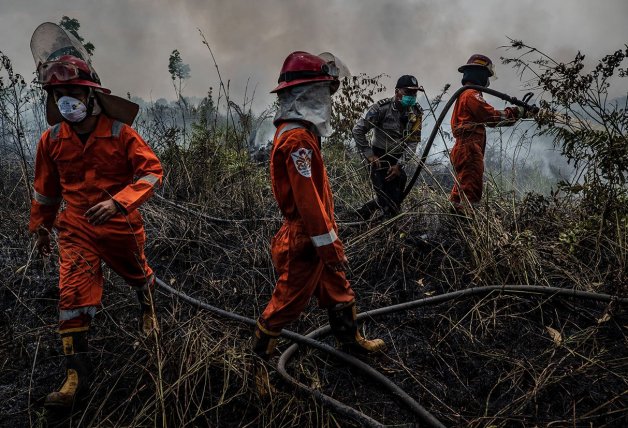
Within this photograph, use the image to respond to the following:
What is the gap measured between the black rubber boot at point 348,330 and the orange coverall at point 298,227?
25 cm

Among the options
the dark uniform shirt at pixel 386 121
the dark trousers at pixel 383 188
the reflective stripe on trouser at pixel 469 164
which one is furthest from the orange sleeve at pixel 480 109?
the dark trousers at pixel 383 188

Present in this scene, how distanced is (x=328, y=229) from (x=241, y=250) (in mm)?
2087

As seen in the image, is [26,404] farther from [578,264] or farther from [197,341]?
[578,264]

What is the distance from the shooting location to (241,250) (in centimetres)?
399

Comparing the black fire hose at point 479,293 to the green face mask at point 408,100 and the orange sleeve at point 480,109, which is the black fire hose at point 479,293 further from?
the green face mask at point 408,100

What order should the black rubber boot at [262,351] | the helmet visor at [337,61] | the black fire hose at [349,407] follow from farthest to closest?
1. the helmet visor at [337,61]
2. the black rubber boot at [262,351]
3. the black fire hose at [349,407]

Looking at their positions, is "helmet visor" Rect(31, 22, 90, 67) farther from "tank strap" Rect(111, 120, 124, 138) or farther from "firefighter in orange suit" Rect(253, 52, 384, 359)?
"firefighter in orange suit" Rect(253, 52, 384, 359)

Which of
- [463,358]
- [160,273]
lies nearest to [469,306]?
[463,358]

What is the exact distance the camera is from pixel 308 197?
6.79 ft

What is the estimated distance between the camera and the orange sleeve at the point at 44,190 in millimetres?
2564

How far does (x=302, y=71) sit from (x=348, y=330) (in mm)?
1611

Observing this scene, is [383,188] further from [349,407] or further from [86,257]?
[86,257]

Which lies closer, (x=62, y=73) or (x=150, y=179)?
(x=62, y=73)

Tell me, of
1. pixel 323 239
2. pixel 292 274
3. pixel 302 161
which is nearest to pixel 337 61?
pixel 302 161
